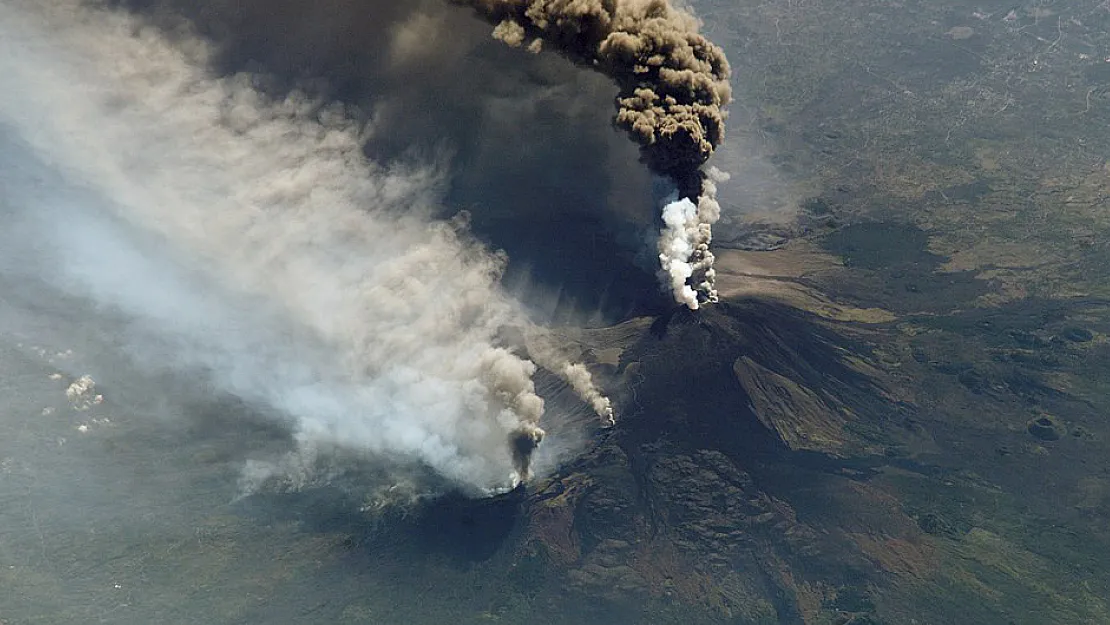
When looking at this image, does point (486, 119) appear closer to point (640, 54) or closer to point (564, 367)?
point (640, 54)

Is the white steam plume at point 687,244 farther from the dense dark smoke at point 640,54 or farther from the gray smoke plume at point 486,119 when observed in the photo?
the dense dark smoke at point 640,54

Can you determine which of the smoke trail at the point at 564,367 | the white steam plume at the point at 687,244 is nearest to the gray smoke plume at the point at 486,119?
the smoke trail at the point at 564,367

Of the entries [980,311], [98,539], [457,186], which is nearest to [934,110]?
[980,311]

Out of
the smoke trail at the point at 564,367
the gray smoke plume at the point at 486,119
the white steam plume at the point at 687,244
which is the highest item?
the gray smoke plume at the point at 486,119

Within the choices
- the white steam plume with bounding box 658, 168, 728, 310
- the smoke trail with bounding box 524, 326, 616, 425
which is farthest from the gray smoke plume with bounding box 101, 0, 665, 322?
the white steam plume with bounding box 658, 168, 728, 310

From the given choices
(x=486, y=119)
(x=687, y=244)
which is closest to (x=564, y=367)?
(x=687, y=244)

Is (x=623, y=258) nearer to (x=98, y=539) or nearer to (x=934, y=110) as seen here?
(x=98, y=539)

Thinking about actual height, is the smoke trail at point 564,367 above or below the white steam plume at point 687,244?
below
